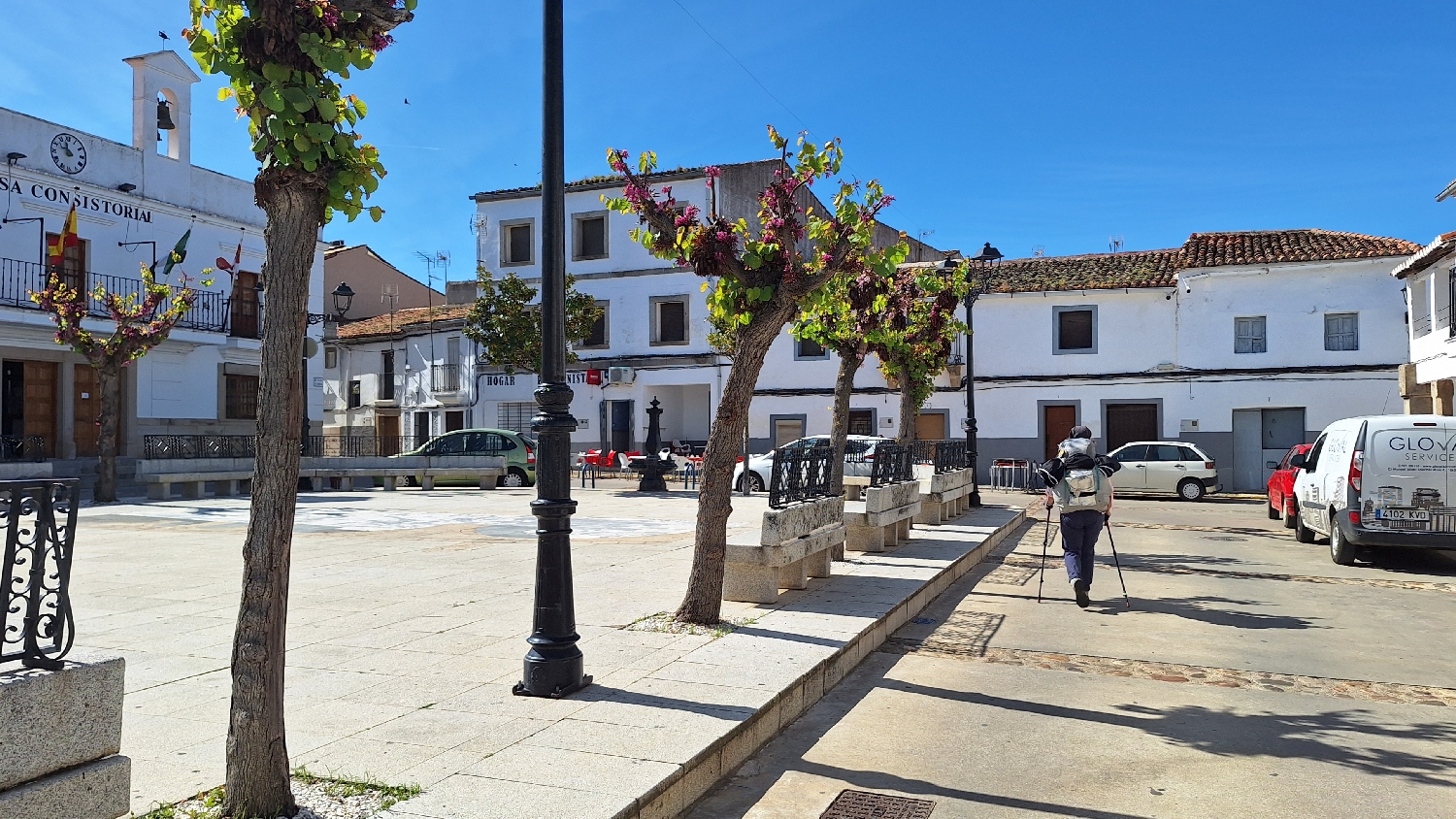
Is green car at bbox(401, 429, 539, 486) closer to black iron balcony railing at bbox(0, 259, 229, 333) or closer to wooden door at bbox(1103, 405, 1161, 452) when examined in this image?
black iron balcony railing at bbox(0, 259, 229, 333)

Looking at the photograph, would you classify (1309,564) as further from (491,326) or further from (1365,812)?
(491,326)

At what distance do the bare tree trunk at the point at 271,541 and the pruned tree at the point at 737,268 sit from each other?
146 inches

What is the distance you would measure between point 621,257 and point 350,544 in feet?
77.9

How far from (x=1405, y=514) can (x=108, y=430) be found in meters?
19.3

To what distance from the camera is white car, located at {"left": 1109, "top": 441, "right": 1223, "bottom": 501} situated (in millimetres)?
23891

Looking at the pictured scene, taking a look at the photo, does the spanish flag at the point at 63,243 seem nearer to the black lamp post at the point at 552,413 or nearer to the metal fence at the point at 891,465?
the metal fence at the point at 891,465

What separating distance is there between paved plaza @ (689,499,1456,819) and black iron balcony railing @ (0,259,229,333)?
19228 millimetres

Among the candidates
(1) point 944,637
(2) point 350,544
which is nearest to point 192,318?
(2) point 350,544

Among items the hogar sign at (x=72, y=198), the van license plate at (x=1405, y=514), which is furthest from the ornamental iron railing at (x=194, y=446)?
the van license plate at (x=1405, y=514)

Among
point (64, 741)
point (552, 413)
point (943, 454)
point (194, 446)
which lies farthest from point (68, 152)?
point (64, 741)

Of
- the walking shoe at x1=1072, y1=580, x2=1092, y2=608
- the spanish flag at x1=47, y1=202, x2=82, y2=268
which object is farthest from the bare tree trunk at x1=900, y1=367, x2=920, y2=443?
the spanish flag at x1=47, y1=202, x2=82, y2=268

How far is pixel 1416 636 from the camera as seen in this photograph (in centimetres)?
784

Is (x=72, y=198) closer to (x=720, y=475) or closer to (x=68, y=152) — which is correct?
(x=68, y=152)

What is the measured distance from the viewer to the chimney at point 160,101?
24.7 meters
